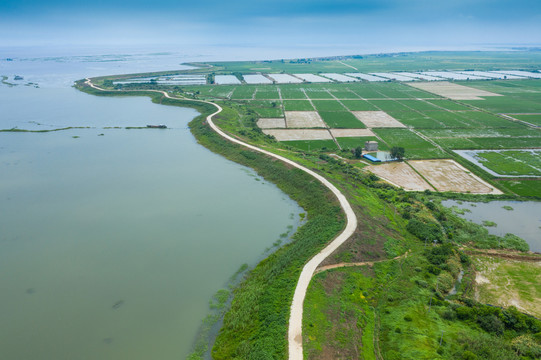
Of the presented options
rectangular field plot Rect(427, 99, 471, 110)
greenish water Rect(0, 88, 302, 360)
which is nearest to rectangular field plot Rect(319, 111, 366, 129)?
rectangular field plot Rect(427, 99, 471, 110)

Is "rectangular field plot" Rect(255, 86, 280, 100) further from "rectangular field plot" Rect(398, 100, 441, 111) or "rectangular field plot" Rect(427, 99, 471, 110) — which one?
"rectangular field plot" Rect(427, 99, 471, 110)

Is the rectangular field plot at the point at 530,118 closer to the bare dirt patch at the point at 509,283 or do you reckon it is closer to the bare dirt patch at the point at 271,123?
the bare dirt patch at the point at 271,123

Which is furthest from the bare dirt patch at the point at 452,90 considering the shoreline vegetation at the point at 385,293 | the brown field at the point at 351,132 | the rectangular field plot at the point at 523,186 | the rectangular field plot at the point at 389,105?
the shoreline vegetation at the point at 385,293

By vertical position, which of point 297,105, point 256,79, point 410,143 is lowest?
point 410,143

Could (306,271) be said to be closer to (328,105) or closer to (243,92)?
(328,105)

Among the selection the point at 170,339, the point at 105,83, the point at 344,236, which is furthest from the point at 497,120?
the point at 105,83

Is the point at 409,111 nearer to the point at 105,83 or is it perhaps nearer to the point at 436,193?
the point at 436,193

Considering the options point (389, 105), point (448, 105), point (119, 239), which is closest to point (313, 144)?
point (119, 239)
